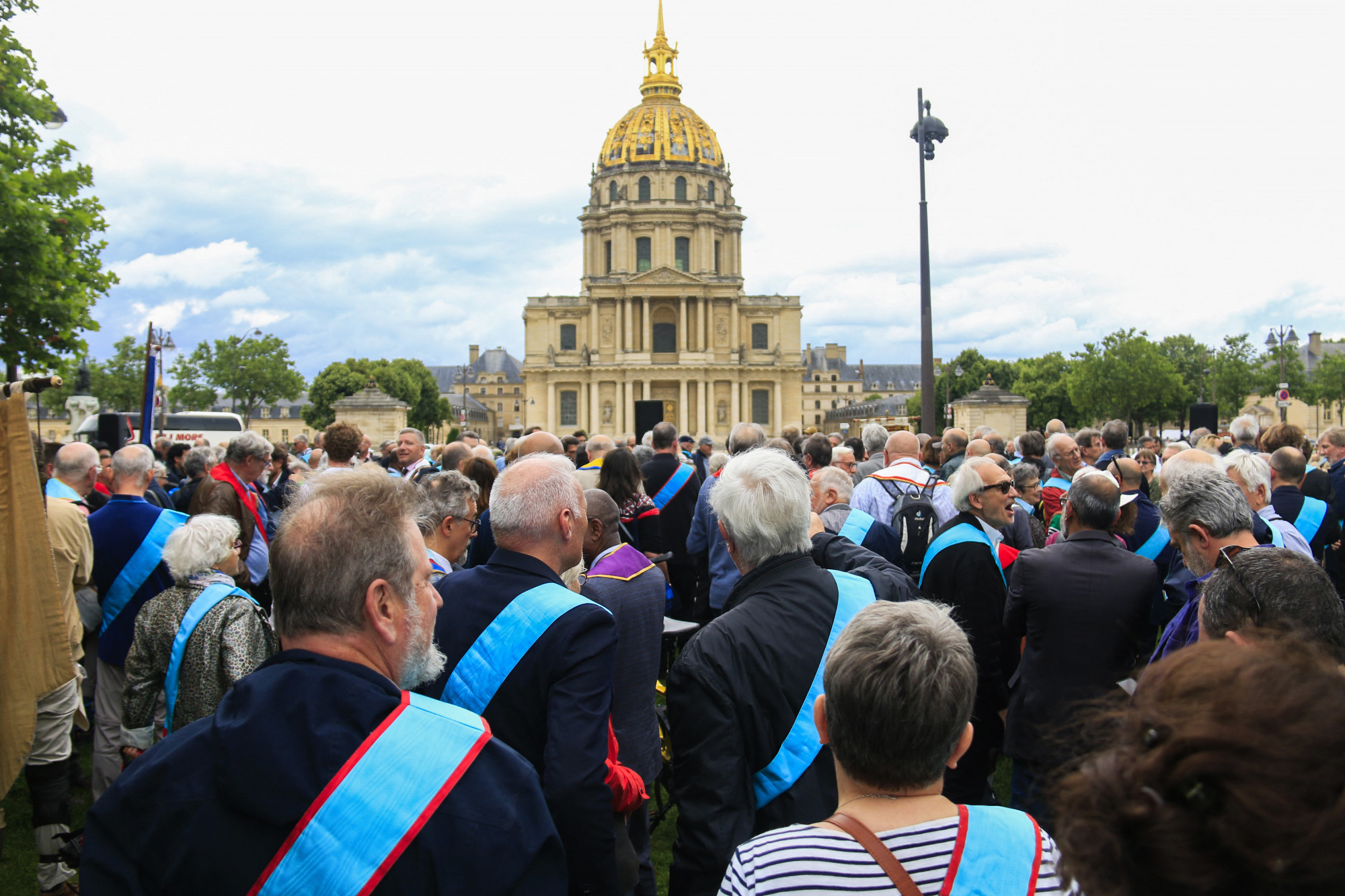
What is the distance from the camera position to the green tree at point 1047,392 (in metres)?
74.0

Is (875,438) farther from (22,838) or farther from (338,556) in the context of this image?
(338,556)

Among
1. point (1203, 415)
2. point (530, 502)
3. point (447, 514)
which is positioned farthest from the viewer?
point (1203, 415)

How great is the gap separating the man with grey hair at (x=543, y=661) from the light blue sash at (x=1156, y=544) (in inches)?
162

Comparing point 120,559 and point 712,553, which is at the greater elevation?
point 120,559

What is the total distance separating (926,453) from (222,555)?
6.40m

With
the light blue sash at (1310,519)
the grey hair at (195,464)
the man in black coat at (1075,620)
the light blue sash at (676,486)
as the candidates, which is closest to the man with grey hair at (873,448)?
the light blue sash at (676,486)

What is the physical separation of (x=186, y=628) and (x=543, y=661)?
5.95 feet

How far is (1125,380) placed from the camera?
196 feet

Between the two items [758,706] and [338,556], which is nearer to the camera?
[338,556]

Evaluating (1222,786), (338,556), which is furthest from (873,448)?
(1222,786)

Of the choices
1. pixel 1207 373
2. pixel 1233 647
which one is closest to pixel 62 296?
pixel 1233 647

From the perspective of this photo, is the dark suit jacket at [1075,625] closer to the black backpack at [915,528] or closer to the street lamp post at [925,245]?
the black backpack at [915,528]

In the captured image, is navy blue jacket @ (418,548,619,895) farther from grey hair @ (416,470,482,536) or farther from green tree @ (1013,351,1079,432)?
green tree @ (1013,351,1079,432)

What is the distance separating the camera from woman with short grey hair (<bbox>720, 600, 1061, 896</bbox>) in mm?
1643
